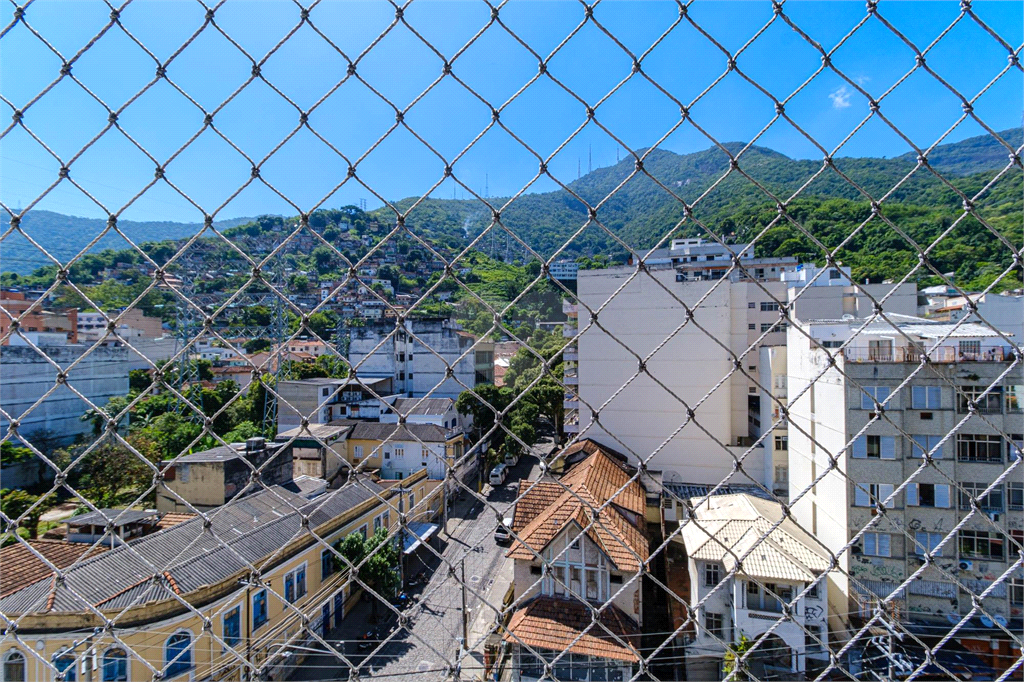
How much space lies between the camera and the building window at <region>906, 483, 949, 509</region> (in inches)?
201

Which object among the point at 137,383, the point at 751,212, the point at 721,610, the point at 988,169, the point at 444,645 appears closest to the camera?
the point at 988,169

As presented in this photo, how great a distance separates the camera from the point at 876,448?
18.0 feet

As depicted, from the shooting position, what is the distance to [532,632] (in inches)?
195

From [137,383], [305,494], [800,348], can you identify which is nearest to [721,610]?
[800,348]

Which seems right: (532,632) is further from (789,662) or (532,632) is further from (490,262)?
(490,262)

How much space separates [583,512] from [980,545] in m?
4.61

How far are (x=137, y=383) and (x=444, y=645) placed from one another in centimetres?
668

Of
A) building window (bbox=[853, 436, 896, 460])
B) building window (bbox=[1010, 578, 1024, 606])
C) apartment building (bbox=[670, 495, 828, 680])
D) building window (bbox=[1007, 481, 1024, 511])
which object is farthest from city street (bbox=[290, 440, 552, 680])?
building window (bbox=[1010, 578, 1024, 606])

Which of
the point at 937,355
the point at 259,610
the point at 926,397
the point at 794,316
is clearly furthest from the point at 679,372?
the point at 259,610

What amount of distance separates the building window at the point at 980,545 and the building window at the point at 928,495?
0.36 m

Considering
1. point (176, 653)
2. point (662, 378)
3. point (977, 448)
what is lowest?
point (176, 653)

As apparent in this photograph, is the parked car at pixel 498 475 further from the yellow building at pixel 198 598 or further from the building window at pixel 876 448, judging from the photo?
the building window at pixel 876 448

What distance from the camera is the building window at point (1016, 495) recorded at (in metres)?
4.95

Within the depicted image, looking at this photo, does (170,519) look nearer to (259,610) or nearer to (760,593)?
(259,610)
